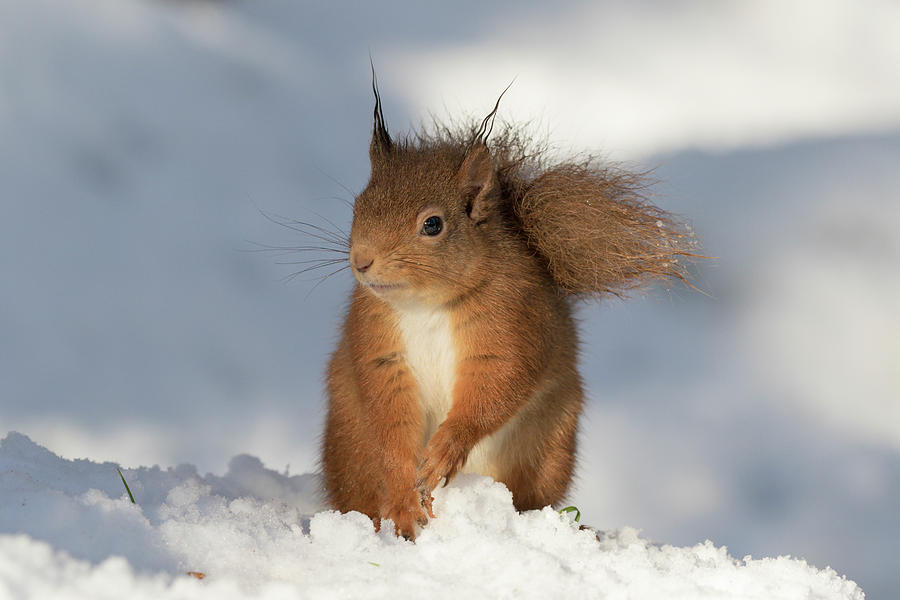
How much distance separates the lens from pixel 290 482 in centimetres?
344

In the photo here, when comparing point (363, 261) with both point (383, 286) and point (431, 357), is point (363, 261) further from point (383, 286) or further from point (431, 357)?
point (431, 357)

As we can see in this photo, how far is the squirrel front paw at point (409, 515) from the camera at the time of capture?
97.0 inches

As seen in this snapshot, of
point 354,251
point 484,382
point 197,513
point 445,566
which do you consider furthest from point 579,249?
point 197,513

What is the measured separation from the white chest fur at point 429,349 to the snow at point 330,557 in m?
0.27

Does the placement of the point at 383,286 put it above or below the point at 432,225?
below

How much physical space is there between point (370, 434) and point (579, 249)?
788 millimetres

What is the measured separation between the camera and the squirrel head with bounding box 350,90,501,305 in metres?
2.34

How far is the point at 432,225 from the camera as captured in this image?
7.92 ft

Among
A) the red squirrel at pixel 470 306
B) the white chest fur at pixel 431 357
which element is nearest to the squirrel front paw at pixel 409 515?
the red squirrel at pixel 470 306

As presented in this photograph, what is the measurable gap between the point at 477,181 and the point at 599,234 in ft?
1.34

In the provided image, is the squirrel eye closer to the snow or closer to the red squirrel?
the red squirrel

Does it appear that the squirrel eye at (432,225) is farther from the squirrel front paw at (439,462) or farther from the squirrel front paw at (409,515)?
the squirrel front paw at (409,515)

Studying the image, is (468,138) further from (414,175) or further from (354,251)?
(354,251)

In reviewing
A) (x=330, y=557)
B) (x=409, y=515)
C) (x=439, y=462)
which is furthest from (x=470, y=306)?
(x=330, y=557)
